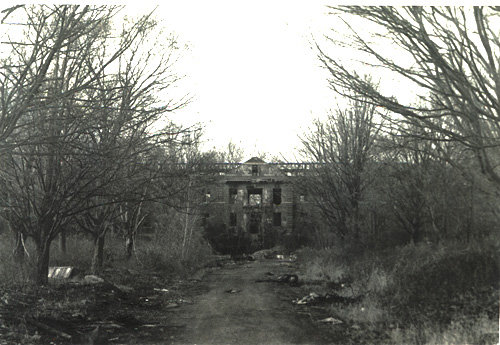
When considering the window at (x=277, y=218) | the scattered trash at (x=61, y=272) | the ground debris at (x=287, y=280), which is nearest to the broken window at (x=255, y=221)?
the window at (x=277, y=218)

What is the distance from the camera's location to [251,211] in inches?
1737

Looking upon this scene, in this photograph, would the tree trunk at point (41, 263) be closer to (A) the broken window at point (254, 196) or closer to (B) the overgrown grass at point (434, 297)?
(B) the overgrown grass at point (434, 297)

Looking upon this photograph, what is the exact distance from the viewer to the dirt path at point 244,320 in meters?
7.84

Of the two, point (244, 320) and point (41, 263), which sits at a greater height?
point (41, 263)

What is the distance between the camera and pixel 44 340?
725cm

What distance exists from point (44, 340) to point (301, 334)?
4.07m

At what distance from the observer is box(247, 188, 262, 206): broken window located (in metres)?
44.9

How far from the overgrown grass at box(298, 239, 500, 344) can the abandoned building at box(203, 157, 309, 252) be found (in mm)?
26841

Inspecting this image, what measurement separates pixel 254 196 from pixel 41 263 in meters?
34.5

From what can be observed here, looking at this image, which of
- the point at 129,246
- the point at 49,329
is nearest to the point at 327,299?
the point at 49,329

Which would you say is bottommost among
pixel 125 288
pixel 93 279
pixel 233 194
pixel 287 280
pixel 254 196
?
pixel 287 280

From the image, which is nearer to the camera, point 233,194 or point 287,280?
point 287,280

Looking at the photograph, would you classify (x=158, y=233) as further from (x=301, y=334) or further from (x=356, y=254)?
(x=301, y=334)

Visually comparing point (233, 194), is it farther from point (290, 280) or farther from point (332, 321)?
point (332, 321)
